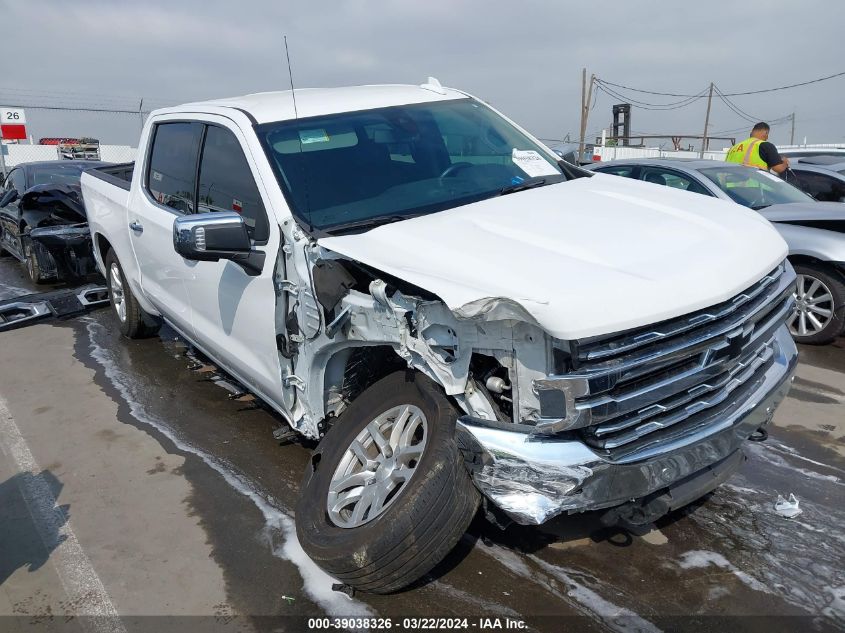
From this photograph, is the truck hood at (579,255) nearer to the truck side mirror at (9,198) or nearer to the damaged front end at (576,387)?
the damaged front end at (576,387)

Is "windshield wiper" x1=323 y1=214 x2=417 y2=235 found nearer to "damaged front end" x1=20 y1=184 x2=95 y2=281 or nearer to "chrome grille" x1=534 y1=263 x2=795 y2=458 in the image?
"chrome grille" x1=534 y1=263 x2=795 y2=458

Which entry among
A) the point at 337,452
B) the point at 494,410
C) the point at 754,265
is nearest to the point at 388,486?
the point at 337,452

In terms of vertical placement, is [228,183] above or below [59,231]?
above

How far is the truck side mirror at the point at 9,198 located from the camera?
9781 millimetres

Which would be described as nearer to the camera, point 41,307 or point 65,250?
point 41,307

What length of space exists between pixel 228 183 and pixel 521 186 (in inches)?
61.1

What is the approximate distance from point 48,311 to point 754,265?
23.0 feet

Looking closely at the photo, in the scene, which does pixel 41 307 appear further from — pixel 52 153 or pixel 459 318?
pixel 52 153

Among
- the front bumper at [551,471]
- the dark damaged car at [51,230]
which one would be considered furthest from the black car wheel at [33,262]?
the front bumper at [551,471]

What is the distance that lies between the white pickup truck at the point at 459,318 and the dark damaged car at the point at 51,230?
502cm

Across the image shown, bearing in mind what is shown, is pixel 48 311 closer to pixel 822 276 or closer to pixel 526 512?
pixel 526 512

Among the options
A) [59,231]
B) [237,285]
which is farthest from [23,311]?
[237,285]

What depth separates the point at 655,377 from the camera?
2447mm

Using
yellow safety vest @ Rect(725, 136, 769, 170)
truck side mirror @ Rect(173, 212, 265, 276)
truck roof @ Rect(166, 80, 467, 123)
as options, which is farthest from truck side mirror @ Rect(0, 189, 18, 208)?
yellow safety vest @ Rect(725, 136, 769, 170)
